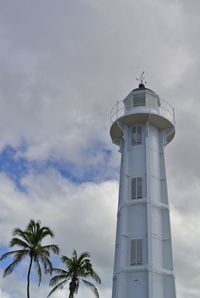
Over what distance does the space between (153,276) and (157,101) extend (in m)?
15.2

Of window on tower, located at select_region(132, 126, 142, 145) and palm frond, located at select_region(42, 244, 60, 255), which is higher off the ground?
window on tower, located at select_region(132, 126, 142, 145)

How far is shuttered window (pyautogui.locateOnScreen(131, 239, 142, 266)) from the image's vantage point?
2632 centimetres

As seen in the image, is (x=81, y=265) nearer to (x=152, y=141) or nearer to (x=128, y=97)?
(x=152, y=141)

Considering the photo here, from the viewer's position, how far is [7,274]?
34500mm

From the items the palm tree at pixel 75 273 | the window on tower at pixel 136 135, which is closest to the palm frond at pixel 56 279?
the palm tree at pixel 75 273

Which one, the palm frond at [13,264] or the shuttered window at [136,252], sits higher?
the palm frond at [13,264]

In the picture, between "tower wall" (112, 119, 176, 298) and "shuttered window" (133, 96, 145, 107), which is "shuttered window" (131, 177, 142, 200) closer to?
"tower wall" (112, 119, 176, 298)

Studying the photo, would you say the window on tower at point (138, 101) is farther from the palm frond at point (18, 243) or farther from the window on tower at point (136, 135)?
the palm frond at point (18, 243)

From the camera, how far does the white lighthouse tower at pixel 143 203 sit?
25.7 m

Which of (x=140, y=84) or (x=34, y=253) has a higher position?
(x=140, y=84)

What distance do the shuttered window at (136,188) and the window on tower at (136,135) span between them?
137 inches

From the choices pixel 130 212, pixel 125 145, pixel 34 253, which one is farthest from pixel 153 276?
pixel 34 253

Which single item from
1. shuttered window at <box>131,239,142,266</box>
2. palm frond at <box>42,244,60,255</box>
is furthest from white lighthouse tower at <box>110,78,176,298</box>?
palm frond at <box>42,244,60,255</box>

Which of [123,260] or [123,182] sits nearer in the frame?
[123,260]
